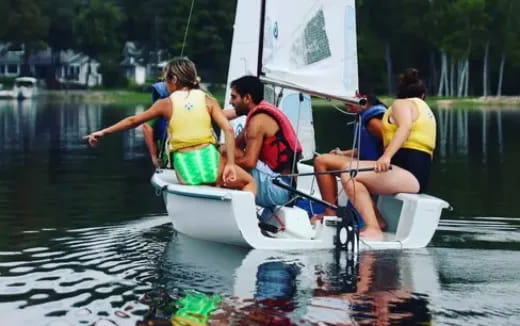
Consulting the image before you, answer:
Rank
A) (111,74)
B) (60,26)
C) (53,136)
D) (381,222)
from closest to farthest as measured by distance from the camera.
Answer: (381,222) → (53,136) → (111,74) → (60,26)

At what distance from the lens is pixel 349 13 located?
41.5ft

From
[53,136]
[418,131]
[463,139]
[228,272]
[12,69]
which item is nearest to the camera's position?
[228,272]

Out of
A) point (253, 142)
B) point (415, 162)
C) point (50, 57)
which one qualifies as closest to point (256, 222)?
point (253, 142)

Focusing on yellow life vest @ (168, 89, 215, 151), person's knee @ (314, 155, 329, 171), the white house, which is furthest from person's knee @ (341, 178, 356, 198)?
the white house

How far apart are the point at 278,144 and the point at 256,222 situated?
0.96m

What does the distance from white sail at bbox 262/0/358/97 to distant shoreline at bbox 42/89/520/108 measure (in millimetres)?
64363

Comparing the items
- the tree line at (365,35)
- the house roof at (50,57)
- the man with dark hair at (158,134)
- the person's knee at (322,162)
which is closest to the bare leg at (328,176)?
the person's knee at (322,162)

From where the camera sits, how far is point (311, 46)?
12.3 meters

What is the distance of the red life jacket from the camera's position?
38.0 feet

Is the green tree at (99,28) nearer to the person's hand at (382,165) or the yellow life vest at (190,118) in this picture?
the yellow life vest at (190,118)

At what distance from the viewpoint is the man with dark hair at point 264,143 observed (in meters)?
11.6

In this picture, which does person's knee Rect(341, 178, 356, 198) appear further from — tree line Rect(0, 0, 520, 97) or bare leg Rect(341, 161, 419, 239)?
tree line Rect(0, 0, 520, 97)

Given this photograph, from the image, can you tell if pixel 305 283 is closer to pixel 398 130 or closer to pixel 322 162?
pixel 398 130

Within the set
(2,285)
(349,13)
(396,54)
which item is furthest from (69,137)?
(396,54)
